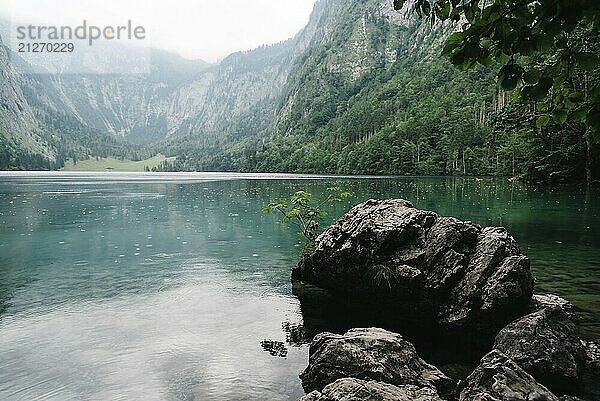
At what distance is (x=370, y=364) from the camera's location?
→ 8133 mm

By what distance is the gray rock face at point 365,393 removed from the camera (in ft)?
21.4

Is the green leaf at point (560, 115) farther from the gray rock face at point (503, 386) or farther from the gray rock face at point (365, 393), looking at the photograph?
the gray rock face at point (365, 393)

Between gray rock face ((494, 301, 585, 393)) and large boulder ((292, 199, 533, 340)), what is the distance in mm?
812

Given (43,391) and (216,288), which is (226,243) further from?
(43,391)

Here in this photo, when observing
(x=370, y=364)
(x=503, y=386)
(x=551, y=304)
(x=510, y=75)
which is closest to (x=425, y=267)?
(x=551, y=304)

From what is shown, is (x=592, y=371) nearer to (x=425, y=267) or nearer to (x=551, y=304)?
(x=551, y=304)

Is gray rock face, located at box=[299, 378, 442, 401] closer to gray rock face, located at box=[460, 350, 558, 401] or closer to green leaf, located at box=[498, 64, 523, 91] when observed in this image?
gray rock face, located at box=[460, 350, 558, 401]

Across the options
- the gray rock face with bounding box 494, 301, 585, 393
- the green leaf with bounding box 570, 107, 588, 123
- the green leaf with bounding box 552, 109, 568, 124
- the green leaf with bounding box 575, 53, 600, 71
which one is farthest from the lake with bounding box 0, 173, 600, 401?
the green leaf with bounding box 575, 53, 600, 71

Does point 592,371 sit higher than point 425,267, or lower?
lower

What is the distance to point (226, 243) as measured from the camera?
25469 mm

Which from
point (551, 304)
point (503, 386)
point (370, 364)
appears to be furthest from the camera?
point (551, 304)

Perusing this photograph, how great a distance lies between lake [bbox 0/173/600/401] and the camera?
9.19m

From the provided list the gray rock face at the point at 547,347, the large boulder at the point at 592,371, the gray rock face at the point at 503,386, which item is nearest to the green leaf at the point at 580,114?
the gray rock face at the point at 503,386

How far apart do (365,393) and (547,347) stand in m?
4.00
